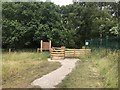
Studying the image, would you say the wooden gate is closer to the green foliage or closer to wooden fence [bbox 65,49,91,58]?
wooden fence [bbox 65,49,91,58]

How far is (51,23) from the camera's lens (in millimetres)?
33156

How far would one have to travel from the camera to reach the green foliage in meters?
31.5

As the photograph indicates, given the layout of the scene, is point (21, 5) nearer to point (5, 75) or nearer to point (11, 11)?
point (11, 11)

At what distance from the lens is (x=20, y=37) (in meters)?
31.7

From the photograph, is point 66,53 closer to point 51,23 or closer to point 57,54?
point 57,54

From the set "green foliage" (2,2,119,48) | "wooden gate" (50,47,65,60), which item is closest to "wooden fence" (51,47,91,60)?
"wooden gate" (50,47,65,60)

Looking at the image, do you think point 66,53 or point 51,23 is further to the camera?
point 51,23

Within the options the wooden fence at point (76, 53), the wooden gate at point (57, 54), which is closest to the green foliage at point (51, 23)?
the wooden fence at point (76, 53)

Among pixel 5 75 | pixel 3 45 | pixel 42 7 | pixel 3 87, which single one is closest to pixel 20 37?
pixel 3 45

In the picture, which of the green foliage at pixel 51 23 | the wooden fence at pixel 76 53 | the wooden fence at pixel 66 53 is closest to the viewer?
the wooden fence at pixel 66 53

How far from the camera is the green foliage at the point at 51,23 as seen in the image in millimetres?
31516

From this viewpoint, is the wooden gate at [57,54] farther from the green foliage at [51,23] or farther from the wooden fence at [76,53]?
the green foliage at [51,23]

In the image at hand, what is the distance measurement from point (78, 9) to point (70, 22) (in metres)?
1.96

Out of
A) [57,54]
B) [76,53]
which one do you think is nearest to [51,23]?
[76,53]
